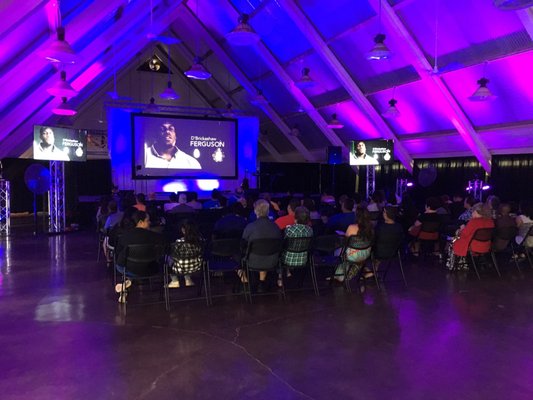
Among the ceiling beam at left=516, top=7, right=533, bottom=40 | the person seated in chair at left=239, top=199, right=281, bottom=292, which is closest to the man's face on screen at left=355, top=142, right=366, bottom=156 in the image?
the ceiling beam at left=516, top=7, right=533, bottom=40

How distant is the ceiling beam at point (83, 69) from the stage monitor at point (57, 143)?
29.2 inches

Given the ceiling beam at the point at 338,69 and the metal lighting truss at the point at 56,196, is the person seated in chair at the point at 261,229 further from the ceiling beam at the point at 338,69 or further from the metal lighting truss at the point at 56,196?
the ceiling beam at the point at 338,69

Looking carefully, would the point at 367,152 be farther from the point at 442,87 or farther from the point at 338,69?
the point at 338,69

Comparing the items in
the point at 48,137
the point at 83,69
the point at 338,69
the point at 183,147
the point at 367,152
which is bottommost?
the point at 367,152

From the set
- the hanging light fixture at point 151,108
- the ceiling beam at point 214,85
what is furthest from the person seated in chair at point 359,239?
the ceiling beam at point 214,85

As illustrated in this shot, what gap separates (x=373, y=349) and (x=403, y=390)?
0.72 meters

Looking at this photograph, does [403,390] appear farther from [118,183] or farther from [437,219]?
[118,183]

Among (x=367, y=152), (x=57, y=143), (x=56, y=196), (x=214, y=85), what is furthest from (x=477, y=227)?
(x=214, y=85)

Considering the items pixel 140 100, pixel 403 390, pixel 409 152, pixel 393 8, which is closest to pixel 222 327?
pixel 403 390

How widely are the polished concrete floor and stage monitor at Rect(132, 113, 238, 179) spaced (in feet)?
34.4

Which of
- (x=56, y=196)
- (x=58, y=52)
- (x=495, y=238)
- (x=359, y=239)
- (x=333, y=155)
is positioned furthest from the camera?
(x=333, y=155)

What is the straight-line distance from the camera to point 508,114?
11406 millimetres

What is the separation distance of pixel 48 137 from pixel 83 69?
1.78 meters

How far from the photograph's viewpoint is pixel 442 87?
11.6 m
